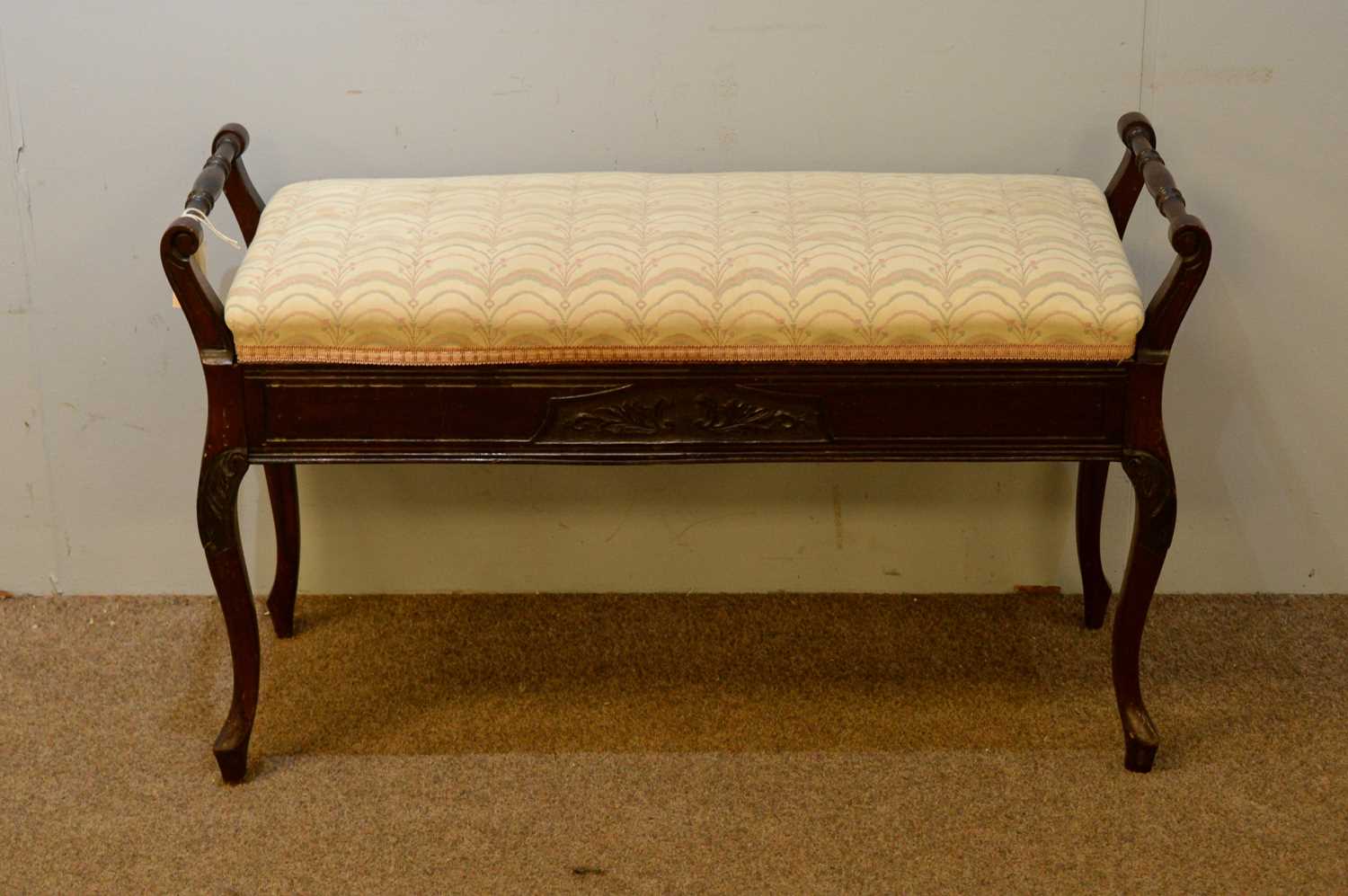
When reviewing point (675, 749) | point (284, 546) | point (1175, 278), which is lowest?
point (675, 749)

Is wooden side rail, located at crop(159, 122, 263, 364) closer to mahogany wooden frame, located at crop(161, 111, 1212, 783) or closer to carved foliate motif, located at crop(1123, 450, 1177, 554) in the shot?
mahogany wooden frame, located at crop(161, 111, 1212, 783)

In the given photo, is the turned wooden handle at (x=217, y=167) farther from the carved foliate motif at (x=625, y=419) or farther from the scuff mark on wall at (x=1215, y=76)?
the scuff mark on wall at (x=1215, y=76)

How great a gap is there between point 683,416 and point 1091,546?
0.74 meters

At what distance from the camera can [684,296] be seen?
1470 mm

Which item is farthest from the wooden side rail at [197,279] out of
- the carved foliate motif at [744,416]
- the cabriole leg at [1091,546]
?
the cabriole leg at [1091,546]

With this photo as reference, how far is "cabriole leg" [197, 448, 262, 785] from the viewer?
1.54 meters

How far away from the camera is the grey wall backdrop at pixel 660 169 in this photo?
1807mm

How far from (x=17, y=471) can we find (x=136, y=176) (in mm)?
479

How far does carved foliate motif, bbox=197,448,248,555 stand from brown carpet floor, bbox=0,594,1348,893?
30cm

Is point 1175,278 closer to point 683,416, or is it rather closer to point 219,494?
point 683,416

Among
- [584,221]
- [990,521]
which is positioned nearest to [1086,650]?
[990,521]

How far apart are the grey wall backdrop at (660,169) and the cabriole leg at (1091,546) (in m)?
0.06

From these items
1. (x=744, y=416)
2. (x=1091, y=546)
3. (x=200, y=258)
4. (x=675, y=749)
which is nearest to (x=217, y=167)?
(x=200, y=258)

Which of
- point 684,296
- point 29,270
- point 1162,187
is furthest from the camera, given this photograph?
point 29,270
